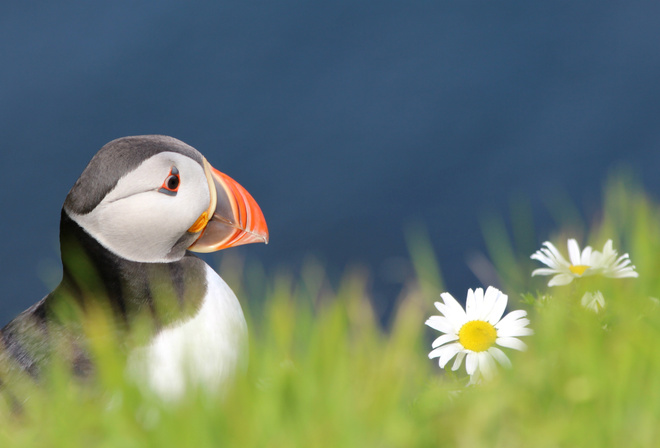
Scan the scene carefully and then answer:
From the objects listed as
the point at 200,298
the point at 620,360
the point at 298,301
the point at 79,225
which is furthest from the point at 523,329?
the point at 79,225

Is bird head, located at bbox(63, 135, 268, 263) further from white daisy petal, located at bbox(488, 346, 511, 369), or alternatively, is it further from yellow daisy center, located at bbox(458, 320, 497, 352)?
white daisy petal, located at bbox(488, 346, 511, 369)

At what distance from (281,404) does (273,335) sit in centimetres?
30

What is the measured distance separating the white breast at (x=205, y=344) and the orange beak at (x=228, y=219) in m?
0.12

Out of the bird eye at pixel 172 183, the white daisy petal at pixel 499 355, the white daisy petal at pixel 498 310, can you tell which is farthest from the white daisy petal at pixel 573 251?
the bird eye at pixel 172 183

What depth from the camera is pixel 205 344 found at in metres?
2.38

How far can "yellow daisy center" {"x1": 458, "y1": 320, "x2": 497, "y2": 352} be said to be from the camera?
1.99 metres

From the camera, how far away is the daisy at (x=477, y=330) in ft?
6.32

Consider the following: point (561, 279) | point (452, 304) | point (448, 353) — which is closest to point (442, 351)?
point (448, 353)

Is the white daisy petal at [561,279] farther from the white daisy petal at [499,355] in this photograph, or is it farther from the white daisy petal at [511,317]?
the white daisy petal at [499,355]

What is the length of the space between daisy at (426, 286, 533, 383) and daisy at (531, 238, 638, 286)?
136 millimetres

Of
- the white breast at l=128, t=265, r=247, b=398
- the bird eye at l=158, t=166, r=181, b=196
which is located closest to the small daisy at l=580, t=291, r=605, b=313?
the white breast at l=128, t=265, r=247, b=398

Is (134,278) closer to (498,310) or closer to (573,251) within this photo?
(498,310)

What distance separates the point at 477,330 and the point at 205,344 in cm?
86

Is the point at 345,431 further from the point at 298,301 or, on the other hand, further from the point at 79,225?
the point at 79,225
